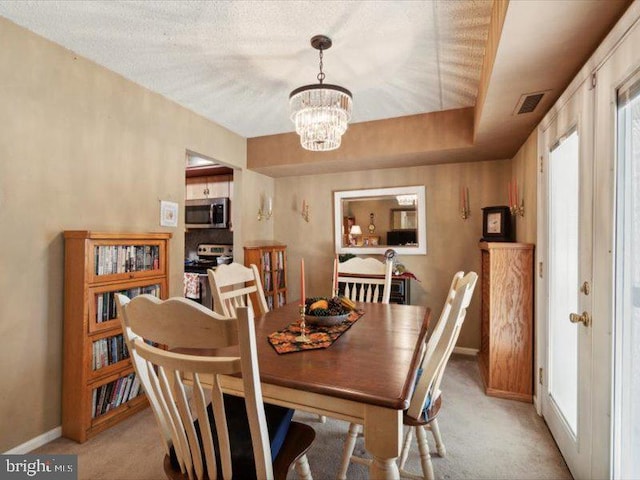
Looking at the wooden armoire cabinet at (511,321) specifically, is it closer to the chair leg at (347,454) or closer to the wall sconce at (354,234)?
the chair leg at (347,454)

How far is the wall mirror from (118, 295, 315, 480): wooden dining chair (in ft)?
9.54

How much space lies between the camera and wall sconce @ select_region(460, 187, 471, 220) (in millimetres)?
3512

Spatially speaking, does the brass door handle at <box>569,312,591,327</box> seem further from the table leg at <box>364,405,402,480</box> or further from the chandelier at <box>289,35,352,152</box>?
the chandelier at <box>289,35,352,152</box>

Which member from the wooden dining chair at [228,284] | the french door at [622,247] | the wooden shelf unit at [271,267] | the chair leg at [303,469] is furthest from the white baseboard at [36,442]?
the french door at [622,247]

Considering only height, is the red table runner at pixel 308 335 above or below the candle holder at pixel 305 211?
below

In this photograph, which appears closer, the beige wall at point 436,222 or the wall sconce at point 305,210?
the beige wall at point 436,222

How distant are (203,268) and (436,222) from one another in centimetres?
324

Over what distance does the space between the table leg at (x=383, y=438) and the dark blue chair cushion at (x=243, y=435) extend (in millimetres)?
358

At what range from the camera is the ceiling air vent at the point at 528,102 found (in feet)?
6.49

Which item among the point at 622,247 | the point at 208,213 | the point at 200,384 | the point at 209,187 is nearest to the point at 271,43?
the point at 200,384

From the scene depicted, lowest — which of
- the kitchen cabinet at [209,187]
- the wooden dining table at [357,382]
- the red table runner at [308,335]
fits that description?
the wooden dining table at [357,382]

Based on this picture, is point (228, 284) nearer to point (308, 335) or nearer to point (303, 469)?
point (308, 335)

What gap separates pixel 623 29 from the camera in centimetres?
119

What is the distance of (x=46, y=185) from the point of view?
6.42ft
